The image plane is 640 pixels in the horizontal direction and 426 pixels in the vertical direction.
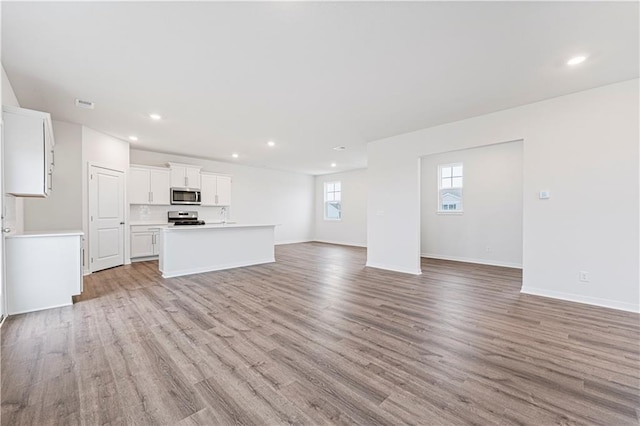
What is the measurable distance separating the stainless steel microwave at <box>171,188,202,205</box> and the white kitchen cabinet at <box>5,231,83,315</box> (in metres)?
3.59

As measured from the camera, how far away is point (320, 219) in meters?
11.0

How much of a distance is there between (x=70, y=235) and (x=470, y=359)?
4564mm

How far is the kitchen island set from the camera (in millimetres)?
4961

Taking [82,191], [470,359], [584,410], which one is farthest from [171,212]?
[584,410]

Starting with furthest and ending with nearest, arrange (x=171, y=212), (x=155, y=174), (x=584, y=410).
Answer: (x=171, y=212)
(x=155, y=174)
(x=584, y=410)

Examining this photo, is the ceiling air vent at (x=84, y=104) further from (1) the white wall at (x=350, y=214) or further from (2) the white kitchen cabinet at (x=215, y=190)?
(1) the white wall at (x=350, y=214)

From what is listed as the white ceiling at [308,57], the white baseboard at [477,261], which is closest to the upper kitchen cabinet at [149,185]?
the white ceiling at [308,57]

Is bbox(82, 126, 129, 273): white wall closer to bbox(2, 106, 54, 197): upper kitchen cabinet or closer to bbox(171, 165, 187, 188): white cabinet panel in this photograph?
bbox(171, 165, 187, 188): white cabinet panel

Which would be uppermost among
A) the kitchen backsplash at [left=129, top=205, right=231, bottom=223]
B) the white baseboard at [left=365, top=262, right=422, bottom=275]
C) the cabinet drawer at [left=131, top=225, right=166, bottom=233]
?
the kitchen backsplash at [left=129, top=205, right=231, bottom=223]

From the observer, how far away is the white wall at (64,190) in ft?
15.1

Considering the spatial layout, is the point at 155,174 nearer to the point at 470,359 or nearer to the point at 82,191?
the point at 82,191

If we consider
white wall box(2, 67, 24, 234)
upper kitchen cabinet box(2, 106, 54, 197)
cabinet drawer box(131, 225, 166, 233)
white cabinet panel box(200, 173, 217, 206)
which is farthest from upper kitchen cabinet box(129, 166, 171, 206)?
upper kitchen cabinet box(2, 106, 54, 197)

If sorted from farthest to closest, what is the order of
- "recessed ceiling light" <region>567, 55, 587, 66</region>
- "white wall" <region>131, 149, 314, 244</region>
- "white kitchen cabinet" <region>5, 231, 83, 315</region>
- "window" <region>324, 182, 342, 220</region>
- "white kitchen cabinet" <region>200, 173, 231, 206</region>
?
"window" <region>324, 182, 342, 220</region> → "white kitchen cabinet" <region>200, 173, 231, 206</region> → "white wall" <region>131, 149, 314, 244</region> → "white kitchen cabinet" <region>5, 231, 83, 315</region> → "recessed ceiling light" <region>567, 55, 587, 66</region>

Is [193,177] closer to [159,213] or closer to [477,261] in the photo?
[159,213]
